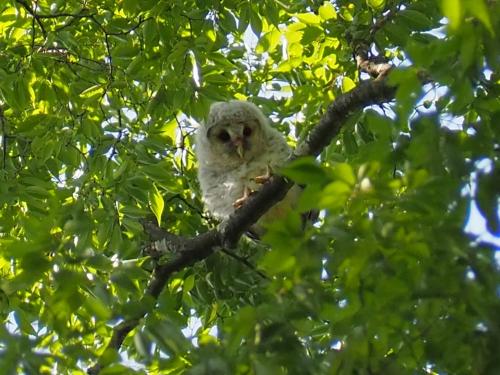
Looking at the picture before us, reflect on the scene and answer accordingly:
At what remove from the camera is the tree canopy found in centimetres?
167

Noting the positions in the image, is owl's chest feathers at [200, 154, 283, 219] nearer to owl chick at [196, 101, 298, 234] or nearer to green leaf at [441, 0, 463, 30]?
owl chick at [196, 101, 298, 234]

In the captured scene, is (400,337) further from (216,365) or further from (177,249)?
(177,249)

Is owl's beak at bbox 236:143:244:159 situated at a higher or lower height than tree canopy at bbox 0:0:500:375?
higher

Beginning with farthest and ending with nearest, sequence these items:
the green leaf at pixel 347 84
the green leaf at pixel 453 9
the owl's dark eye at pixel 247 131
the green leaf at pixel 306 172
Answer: the owl's dark eye at pixel 247 131
the green leaf at pixel 347 84
the green leaf at pixel 306 172
the green leaf at pixel 453 9

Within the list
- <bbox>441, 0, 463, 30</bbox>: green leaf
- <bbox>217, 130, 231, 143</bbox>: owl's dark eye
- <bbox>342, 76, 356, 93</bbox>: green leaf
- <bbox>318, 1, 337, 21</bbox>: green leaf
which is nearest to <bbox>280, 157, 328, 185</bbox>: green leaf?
<bbox>441, 0, 463, 30</bbox>: green leaf

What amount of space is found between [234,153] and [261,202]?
1.86 metres

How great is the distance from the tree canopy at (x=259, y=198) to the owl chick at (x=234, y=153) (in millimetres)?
142

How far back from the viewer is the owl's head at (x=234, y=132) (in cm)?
520

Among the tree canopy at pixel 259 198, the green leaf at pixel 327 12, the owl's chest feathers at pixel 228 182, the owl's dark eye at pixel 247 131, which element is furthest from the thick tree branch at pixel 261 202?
the owl's dark eye at pixel 247 131

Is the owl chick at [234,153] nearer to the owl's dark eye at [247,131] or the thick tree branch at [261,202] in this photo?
the owl's dark eye at [247,131]

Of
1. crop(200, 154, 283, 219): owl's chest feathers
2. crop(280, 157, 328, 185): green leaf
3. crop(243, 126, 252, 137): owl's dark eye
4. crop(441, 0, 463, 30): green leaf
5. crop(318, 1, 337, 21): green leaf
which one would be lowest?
crop(280, 157, 328, 185): green leaf

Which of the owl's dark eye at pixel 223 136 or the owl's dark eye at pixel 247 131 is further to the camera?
the owl's dark eye at pixel 223 136

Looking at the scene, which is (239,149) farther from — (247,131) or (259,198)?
(259,198)

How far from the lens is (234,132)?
5.27m
